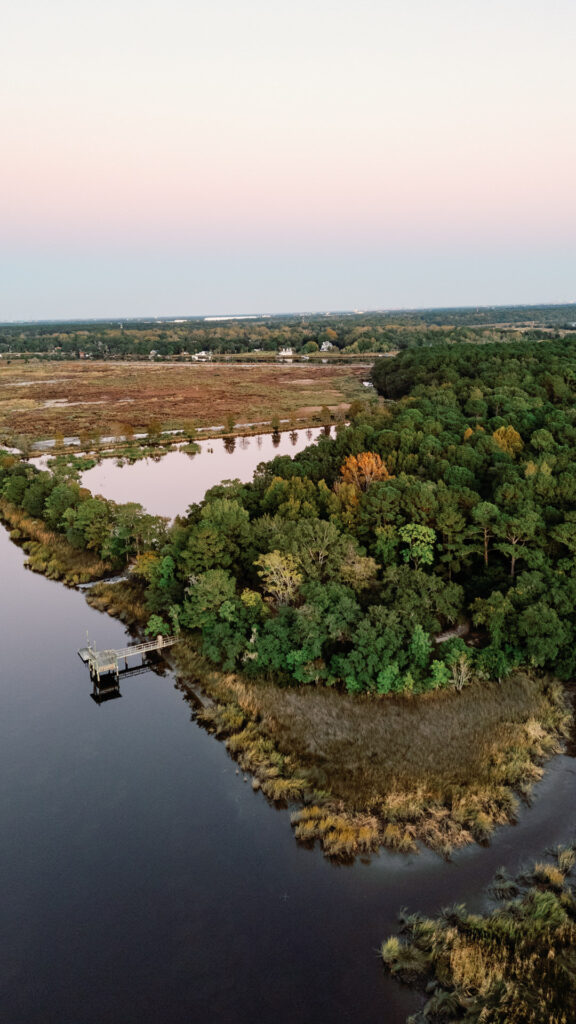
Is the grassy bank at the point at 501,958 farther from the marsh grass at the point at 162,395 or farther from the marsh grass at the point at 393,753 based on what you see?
the marsh grass at the point at 162,395

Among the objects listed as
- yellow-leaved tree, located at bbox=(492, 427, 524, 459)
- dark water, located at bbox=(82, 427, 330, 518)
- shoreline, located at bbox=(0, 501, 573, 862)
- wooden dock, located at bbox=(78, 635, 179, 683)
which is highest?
yellow-leaved tree, located at bbox=(492, 427, 524, 459)

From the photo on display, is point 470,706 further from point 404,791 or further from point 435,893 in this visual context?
point 435,893

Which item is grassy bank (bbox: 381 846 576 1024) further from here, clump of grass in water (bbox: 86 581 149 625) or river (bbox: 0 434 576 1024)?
clump of grass in water (bbox: 86 581 149 625)

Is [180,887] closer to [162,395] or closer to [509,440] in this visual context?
[509,440]

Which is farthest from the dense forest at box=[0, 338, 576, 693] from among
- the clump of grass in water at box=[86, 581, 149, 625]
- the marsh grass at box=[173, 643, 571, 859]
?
the clump of grass in water at box=[86, 581, 149, 625]

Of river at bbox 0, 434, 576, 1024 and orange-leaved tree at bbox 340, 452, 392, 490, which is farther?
orange-leaved tree at bbox 340, 452, 392, 490

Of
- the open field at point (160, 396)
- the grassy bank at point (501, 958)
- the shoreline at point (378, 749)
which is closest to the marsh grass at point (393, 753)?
the shoreline at point (378, 749)
